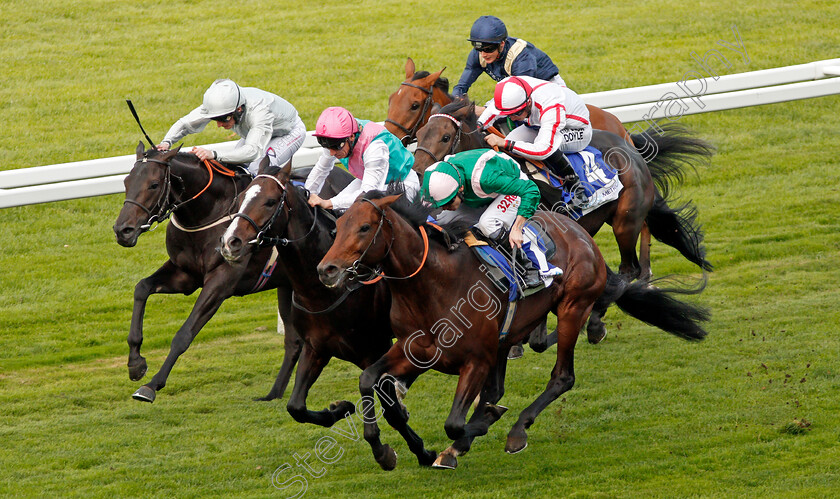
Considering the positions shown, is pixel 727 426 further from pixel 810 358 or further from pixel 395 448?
pixel 395 448

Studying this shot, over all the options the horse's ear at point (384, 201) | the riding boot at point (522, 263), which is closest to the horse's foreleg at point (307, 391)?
the riding boot at point (522, 263)

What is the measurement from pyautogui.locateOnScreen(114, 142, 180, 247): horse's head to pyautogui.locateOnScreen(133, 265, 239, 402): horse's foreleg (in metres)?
0.55

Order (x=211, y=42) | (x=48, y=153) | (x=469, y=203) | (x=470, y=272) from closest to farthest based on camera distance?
(x=470, y=272)
(x=469, y=203)
(x=48, y=153)
(x=211, y=42)

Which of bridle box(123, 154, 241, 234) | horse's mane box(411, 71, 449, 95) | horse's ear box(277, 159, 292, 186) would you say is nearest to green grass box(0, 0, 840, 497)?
bridle box(123, 154, 241, 234)

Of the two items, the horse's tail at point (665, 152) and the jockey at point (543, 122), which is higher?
the jockey at point (543, 122)

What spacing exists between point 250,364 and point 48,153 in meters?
6.78

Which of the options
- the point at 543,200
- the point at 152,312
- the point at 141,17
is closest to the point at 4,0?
the point at 141,17

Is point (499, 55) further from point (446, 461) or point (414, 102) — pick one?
point (446, 461)

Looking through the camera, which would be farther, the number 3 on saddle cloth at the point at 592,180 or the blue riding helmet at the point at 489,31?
the blue riding helmet at the point at 489,31

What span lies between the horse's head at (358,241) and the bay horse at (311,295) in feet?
2.39

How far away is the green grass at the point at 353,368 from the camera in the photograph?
655 centimetres

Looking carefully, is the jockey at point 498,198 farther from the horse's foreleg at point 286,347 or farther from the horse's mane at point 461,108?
the horse's foreleg at point 286,347

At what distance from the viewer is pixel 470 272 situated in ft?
19.6

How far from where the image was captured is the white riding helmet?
7.20 metres
